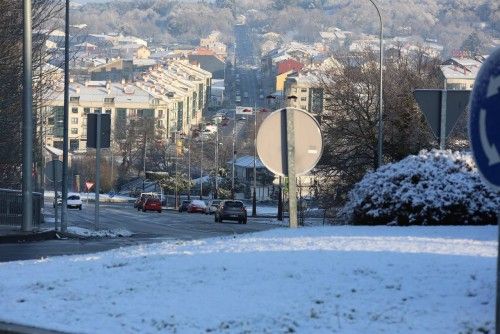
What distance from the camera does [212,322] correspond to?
9.01 meters

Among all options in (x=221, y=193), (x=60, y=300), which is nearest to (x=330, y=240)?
(x=60, y=300)

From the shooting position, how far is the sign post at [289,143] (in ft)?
45.0

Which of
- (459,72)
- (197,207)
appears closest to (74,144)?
(459,72)

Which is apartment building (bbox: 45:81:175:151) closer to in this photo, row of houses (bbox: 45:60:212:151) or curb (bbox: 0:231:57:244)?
row of houses (bbox: 45:60:212:151)

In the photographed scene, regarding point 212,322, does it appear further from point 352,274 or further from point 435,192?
point 435,192

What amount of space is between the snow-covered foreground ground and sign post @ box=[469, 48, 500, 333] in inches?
97.5

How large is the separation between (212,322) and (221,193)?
87902 mm

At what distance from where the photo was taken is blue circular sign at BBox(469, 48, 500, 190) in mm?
5719

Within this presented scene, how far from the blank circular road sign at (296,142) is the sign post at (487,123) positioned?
7.63m

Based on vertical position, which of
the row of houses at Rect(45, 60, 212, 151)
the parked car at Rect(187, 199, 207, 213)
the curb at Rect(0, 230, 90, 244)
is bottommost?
the parked car at Rect(187, 199, 207, 213)

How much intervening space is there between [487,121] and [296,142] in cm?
790

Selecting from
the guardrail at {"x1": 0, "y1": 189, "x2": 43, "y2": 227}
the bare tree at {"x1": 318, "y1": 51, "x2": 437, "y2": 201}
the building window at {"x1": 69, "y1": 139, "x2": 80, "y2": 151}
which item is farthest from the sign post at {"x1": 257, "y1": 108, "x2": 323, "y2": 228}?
the building window at {"x1": 69, "y1": 139, "x2": 80, "y2": 151}

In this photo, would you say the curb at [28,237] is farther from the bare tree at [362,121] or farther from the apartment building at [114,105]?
the apartment building at [114,105]

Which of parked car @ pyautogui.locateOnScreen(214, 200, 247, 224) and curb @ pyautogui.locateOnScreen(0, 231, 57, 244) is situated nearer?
curb @ pyautogui.locateOnScreen(0, 231, 57, 244)
